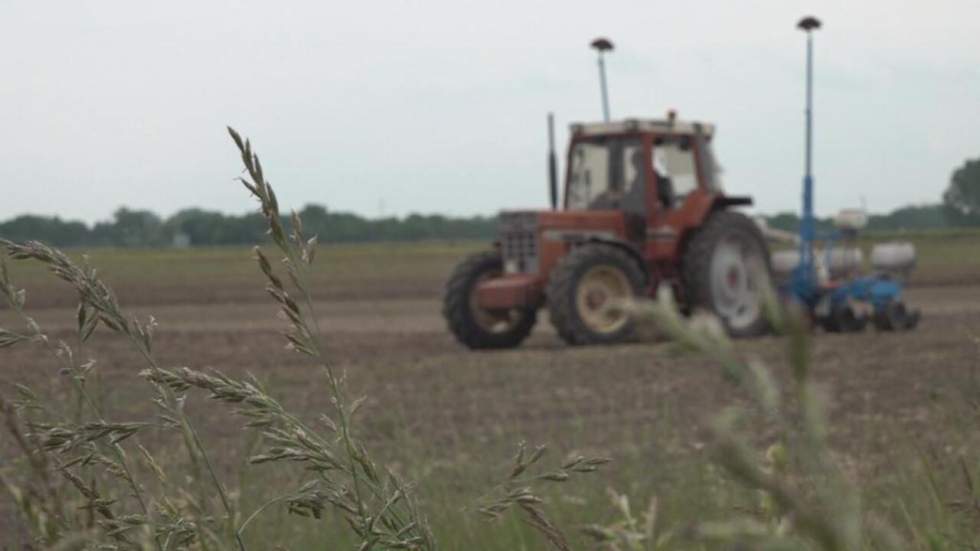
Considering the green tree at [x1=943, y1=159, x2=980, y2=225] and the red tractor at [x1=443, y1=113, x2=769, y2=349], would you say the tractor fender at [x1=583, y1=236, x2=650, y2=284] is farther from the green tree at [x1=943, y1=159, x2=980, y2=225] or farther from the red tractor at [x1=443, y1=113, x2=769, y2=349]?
the green tree at [x1=943, y1=159, x2=980, y2=225]

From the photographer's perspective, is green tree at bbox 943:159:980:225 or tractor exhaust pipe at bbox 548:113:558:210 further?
green tree at bbox 943:159:980:225

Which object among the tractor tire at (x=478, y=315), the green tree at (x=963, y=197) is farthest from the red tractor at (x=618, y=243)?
the green tree at (x=963, y=197)

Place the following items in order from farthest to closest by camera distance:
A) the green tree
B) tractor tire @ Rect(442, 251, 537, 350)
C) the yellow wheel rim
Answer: the green tree < tractor tire @ Rect(442, 251, 537, 350) < the yellow wheel rim

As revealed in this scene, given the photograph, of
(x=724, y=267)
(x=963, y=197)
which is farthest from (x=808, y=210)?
(x=963, y=197)

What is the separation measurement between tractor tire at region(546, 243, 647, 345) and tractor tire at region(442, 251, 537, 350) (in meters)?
0.92

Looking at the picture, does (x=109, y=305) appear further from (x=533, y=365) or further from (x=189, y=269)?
(x=189, y=269)

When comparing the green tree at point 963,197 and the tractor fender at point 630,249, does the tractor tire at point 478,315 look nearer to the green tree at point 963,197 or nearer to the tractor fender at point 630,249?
the tractor fender at point 630,249

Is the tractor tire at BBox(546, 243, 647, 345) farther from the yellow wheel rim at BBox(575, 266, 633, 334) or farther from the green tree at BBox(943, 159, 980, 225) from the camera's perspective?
the green tree at BBox(943, 159, 980, 225)

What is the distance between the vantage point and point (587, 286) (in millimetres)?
18438

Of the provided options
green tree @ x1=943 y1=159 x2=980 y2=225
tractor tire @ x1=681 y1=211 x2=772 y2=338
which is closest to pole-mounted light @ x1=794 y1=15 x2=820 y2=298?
tractor tire @ x1=681 y1=211 x2=772 y2=338

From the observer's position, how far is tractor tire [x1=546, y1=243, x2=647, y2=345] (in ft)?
59.3

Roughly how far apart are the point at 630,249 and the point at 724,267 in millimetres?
1403

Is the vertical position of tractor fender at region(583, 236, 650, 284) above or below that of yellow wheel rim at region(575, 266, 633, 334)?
above

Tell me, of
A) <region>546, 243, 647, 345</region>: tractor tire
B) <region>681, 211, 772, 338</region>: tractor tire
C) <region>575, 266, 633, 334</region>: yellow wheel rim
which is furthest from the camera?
<region>681, 211, 772, 338</region>: tractor tire
